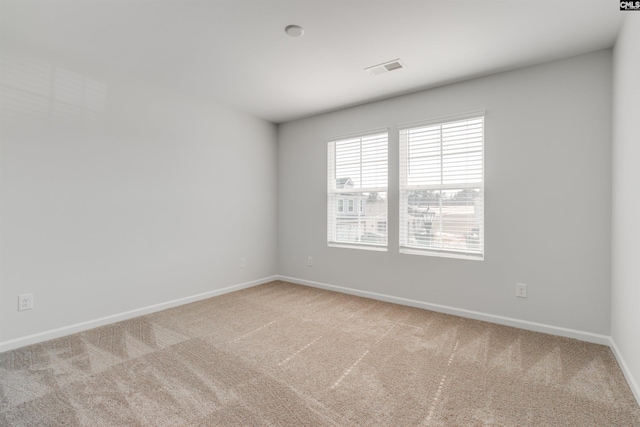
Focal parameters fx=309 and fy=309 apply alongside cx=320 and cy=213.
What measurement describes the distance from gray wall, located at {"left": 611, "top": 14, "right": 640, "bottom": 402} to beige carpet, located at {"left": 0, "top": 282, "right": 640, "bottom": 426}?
26 centimetres

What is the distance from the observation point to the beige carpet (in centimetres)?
168

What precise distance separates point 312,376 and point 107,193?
2.55 m

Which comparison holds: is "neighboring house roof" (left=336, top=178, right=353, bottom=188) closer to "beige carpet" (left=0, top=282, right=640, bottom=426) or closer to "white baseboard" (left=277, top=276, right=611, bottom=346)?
"white baseboard" (left=277, top=276, right=611, bottom=346)

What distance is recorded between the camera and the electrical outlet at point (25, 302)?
2.50 metres

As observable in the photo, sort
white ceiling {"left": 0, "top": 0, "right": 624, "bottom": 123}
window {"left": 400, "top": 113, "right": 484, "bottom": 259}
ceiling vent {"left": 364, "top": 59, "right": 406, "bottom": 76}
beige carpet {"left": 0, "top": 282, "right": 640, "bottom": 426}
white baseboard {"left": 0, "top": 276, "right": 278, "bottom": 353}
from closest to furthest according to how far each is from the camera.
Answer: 1. beige carpet {"left": 0, "top": 282, "right": 640, "bottom": 426}
2. white ceiling {"left": 0, "top": 0, "right": 624, "bottom": 123}
3. white baseboard {"left": 0, "top": 276, "right": 278, "bottom": 353}
4. ceiling vent {"left": 364, "top": 59, "right": 406, "bottom": 76}
5. window {"left": 400, "top": 113, "right": 484, "bottom": 259}

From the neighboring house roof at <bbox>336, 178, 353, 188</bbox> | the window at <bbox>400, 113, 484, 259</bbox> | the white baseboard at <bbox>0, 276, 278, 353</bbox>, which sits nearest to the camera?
the white baseboard at <bbox>0, 276, 278, 353</bbox>

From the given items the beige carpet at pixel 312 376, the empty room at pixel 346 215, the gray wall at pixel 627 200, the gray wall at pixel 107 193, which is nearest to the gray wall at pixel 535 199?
the empty room at pixel 346 215

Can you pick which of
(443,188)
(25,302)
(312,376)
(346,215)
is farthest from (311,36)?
(25,302)

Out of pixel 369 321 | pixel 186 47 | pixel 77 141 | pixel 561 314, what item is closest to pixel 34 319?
pixel 77 141

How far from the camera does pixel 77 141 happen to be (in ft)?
9.18

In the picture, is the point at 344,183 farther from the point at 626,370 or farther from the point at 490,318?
the point at 626,370

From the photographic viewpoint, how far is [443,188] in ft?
10.9

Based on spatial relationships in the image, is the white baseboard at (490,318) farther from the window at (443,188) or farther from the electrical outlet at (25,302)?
the electrical outlet at (25,302)

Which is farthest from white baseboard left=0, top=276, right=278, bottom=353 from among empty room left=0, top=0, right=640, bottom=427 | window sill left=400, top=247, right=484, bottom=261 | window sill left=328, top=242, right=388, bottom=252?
window sill left=400, top=247, right=484, bottom=261
